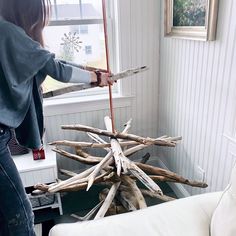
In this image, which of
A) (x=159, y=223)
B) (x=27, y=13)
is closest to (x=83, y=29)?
(x=27, y=13)

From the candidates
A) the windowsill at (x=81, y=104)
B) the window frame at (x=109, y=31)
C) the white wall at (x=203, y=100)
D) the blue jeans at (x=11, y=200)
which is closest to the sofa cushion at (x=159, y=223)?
the blue jeans at (x=11, y=200)

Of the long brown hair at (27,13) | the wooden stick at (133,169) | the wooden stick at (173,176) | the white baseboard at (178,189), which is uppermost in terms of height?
the long brown hair at (27,13)

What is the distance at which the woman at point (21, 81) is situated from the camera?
1.04 metres

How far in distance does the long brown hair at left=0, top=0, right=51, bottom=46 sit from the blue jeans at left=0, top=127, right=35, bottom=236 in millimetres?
463

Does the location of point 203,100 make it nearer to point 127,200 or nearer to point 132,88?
point 132,88

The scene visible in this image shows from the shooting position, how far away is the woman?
41.0 inches

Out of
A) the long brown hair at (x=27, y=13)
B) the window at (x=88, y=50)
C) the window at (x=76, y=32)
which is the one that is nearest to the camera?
the long brown hair at (x=27, y=13)

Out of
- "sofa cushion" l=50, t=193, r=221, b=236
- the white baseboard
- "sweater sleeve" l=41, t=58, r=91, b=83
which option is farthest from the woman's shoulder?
the white baseboard

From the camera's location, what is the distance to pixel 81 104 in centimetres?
212

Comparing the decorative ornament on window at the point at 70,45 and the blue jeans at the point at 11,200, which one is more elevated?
the decorative ornament on window at the point at 70,45

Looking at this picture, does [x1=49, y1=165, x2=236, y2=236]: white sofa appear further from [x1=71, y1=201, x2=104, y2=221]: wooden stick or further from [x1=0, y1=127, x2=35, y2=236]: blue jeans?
[x1=71, y1=201, x2=104, y2=221]: wooden stick

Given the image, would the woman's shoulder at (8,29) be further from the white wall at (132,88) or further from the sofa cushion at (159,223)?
the white wall at (132,88)

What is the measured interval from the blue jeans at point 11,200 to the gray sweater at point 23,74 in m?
0.10

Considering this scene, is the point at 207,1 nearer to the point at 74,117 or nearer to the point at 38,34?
the point at 38,34
